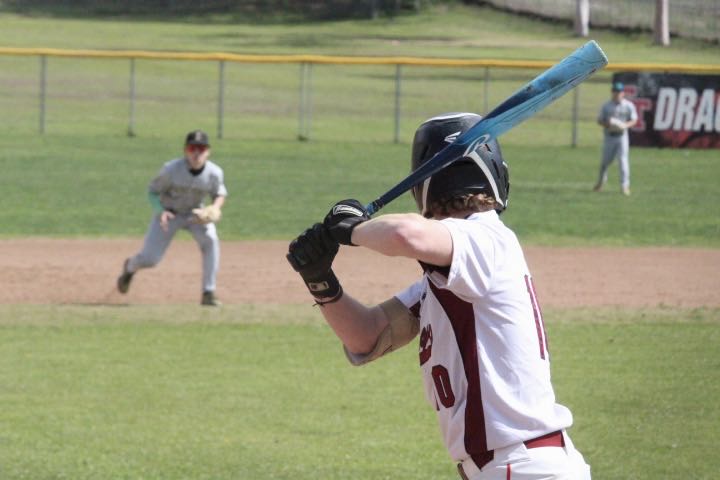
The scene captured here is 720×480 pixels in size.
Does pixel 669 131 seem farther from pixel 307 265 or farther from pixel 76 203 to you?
pixel 307 265

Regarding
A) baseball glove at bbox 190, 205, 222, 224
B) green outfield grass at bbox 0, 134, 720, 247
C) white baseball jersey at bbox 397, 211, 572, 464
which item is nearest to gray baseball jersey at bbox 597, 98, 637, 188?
green outfield grass at bbox 0, 134, 720, 247

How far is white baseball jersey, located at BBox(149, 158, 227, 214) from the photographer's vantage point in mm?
12859

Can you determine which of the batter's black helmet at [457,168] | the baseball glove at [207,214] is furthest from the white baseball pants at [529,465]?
the baseball glove at [207,214]

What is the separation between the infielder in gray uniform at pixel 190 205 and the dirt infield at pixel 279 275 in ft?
2.06

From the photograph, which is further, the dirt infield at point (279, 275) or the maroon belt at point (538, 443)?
the dirt infield at point (279, 275)

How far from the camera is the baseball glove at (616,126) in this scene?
73.2 feet

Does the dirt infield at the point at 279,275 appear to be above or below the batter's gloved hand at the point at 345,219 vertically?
below

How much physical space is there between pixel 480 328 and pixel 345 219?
20.0 inches

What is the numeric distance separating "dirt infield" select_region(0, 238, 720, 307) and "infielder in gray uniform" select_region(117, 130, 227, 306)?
2.06 ft

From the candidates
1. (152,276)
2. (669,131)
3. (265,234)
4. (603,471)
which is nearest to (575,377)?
(603,471)

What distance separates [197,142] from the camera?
12.7 meters

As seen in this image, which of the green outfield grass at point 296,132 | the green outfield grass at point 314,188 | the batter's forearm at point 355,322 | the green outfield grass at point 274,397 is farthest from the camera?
the green outfield grass at point 296,132

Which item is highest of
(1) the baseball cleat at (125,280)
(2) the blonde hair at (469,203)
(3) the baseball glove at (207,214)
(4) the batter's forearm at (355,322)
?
(2) the blonde hair at (469,203)

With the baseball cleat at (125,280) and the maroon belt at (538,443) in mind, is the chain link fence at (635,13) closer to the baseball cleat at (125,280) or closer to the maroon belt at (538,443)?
the baseball cleat at (125,280)
